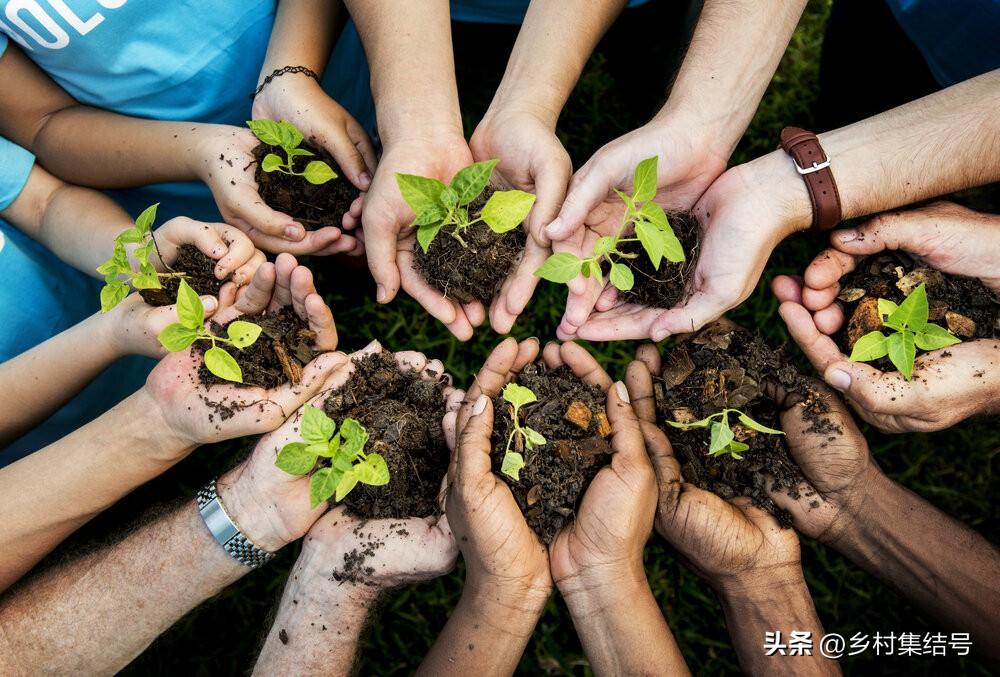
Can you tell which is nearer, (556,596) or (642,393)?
(642,393)

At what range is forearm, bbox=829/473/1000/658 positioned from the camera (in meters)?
2.34

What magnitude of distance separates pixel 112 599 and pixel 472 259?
6.21 ft

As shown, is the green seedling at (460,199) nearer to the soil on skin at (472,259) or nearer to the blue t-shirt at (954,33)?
the soil on skin at (472,259)

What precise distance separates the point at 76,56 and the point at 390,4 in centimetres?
119

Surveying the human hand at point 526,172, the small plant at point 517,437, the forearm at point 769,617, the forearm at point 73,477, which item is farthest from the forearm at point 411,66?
the forearm at point 769,617

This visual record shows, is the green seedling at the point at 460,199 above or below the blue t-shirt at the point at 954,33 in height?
below

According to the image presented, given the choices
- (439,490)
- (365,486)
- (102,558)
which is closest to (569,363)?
(439,490)

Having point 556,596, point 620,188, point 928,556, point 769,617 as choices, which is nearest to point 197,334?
point 620,188

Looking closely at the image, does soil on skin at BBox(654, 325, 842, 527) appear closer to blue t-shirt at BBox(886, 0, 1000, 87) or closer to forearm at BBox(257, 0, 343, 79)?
blue t-shirt at BBox(886, 0, 1000, 87)

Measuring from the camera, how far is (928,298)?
2.38 m

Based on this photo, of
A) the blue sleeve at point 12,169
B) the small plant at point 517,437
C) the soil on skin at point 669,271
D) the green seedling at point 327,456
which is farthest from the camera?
the blue sleeve at point 12,169

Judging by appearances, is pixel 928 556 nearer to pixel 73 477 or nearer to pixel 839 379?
pixel 839 379

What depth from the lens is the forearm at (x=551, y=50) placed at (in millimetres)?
2535

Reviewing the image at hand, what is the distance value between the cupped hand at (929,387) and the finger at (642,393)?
25.7 inches
